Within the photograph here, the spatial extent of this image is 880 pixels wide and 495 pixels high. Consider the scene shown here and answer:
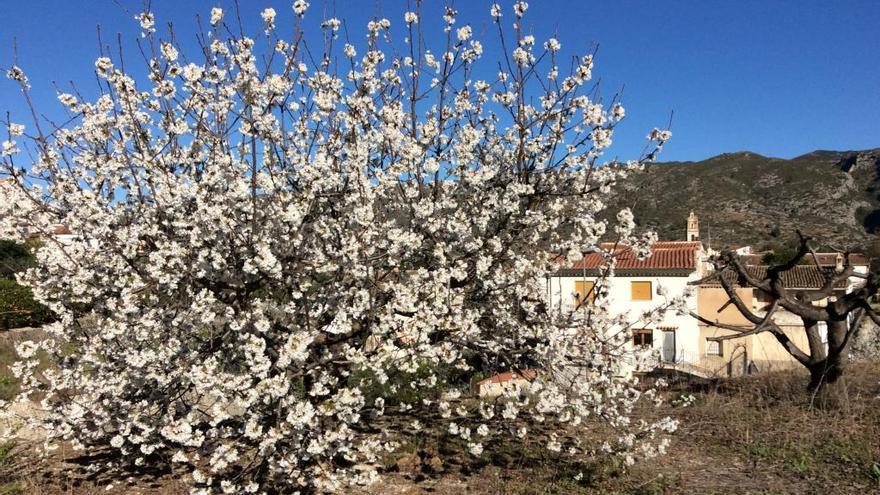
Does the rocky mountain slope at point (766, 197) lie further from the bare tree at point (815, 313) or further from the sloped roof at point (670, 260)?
the bare tree at point (815, 313)

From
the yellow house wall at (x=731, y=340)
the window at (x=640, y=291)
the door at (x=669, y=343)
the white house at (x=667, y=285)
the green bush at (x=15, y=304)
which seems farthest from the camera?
the door at (x=669, y=343)

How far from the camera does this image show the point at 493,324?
7.11 m

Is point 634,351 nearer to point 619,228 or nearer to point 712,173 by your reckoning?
point 619,228

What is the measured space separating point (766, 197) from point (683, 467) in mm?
88473

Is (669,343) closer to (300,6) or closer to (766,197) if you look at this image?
(300,6)

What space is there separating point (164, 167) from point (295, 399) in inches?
107

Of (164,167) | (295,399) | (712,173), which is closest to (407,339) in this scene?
(295,399)

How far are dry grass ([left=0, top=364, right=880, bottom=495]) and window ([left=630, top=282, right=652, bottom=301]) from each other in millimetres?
21680

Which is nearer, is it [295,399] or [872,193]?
[295,399]

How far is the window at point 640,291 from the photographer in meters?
30.7

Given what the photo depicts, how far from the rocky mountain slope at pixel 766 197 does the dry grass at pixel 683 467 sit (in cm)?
5493

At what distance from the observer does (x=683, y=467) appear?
7.47 meters

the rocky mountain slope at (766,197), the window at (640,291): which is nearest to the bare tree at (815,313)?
the window at (640,291)

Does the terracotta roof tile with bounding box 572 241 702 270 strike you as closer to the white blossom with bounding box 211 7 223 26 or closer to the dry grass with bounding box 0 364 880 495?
the dry grass with bounding box 0 364 880 495
